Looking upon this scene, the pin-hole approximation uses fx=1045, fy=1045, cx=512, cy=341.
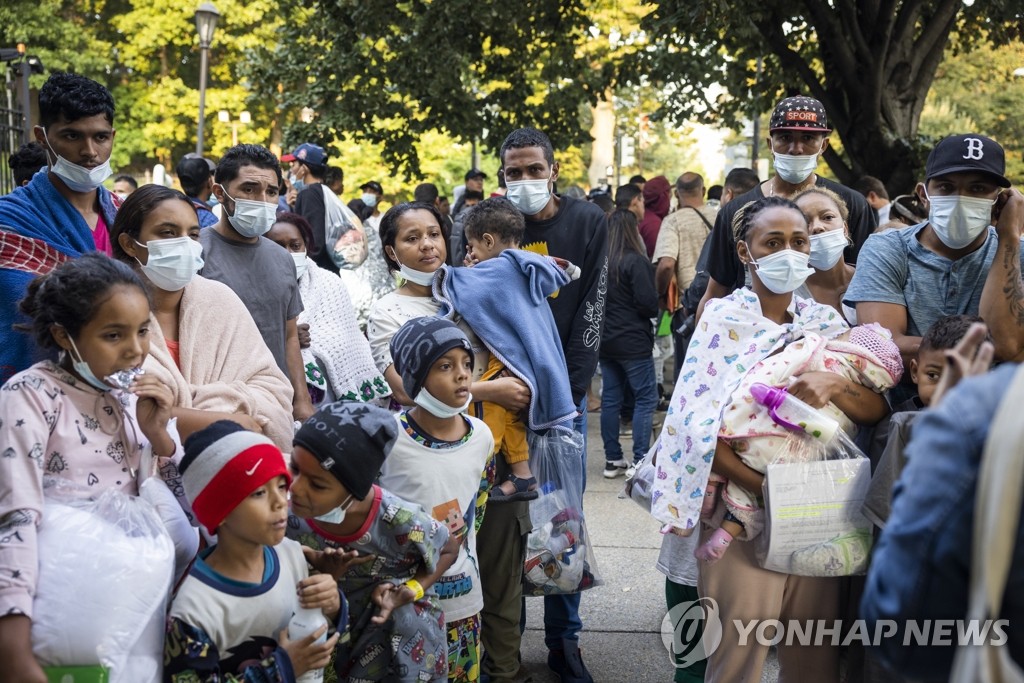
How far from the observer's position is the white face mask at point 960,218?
379 centimetres

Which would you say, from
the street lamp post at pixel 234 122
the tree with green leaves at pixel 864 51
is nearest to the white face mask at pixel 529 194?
the tree with green leaves at pixel 864 51

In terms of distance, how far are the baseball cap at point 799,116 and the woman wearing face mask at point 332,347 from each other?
7.33ft

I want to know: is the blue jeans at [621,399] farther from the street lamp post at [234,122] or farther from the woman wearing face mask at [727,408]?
the street lamp post at [234,122]

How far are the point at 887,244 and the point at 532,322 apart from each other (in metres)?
1.40

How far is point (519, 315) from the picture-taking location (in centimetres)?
423

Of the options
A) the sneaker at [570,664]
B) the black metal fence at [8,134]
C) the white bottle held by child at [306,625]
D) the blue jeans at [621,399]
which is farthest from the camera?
the black metal fence at [8,134]

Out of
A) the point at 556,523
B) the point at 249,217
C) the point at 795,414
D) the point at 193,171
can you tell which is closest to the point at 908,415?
the point at 795,414

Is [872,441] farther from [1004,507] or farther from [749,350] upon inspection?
[1004,507]

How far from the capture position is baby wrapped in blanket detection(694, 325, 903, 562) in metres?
3.55

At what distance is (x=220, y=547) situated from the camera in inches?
110

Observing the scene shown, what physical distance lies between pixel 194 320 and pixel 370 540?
1.00m

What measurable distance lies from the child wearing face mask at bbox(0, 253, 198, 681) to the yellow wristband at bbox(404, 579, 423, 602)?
65 cm

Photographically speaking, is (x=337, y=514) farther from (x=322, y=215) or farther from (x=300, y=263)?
(x=322, y=215)

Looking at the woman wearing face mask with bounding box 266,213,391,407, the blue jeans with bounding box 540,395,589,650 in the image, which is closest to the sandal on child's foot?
the blue jeans with bounding box 540,395,589,650
